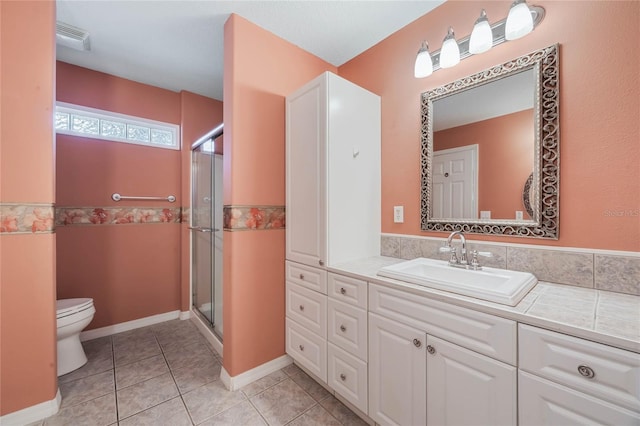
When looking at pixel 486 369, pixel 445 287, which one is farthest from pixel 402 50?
pixel 486 369

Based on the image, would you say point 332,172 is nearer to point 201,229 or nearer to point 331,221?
point 331,221

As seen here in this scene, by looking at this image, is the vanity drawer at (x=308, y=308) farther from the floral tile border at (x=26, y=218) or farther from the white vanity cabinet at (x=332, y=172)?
the floral tile border at (x=26, y=218)

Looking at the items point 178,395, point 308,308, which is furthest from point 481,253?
point 178,395

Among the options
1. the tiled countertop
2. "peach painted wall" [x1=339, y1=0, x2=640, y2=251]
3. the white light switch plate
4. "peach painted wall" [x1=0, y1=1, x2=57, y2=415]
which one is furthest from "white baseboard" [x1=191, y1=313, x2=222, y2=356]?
"peach painted wall" [x1=339, y1=0, x2=640, y2=251]

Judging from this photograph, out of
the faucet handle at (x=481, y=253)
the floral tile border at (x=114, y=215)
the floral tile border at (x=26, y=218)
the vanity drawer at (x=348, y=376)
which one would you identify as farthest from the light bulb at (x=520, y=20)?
the floral tile border at (x=114, y=215)

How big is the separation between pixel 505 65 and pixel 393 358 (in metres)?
1.61

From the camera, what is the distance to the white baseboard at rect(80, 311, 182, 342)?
2293 millimetres

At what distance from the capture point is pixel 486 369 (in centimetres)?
93

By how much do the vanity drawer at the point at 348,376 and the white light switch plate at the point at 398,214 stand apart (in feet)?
3.04

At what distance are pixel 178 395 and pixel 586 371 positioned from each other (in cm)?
200

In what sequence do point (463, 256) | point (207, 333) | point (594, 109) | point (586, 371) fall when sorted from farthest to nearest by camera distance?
point (207, 333) → point (463, 256) → point (594, 109) → point (586, 371)

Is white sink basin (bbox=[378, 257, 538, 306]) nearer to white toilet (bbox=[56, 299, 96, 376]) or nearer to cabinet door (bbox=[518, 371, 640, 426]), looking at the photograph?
cabinet door (bbox=[518, 371, 640, 426])

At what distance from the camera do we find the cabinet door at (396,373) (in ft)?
3.67

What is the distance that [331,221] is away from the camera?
5.24 ft
